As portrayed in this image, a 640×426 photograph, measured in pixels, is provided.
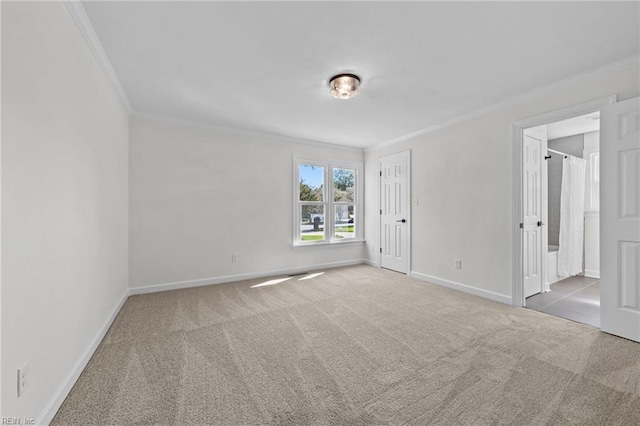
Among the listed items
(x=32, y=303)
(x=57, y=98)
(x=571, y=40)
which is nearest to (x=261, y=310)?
(x=32, y=303)

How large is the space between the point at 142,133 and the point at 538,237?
565 centimetres

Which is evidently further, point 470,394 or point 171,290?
point 171,290

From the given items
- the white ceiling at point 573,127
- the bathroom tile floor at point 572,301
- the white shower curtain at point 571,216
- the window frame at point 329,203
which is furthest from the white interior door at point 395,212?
the white shower curtain at point 571,216

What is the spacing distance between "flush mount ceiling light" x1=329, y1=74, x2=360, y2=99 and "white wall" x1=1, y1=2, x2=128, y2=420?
2.05m

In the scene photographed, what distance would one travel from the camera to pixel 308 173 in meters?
5.18

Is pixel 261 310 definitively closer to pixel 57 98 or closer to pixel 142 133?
pixel 57 98

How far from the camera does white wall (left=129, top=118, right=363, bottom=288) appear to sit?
147 inches

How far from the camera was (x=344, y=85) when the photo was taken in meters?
2.71

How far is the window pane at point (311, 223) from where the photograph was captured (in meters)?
5.11

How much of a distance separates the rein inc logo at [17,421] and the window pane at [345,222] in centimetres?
457

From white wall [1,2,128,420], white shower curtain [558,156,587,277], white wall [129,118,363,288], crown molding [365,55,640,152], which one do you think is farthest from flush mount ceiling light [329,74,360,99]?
white shower curtain [558,156,587,277]

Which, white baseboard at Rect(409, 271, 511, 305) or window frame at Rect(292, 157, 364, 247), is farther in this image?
window frame at Rect(292, 157, 364, 247)

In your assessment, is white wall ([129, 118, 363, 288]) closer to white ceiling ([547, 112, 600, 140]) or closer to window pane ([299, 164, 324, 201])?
window pane ([299, 164, 324, 201])

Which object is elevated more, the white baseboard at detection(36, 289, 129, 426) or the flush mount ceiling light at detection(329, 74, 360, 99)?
the flush mount ceiling light at detection(329, 74, 360, 99)
